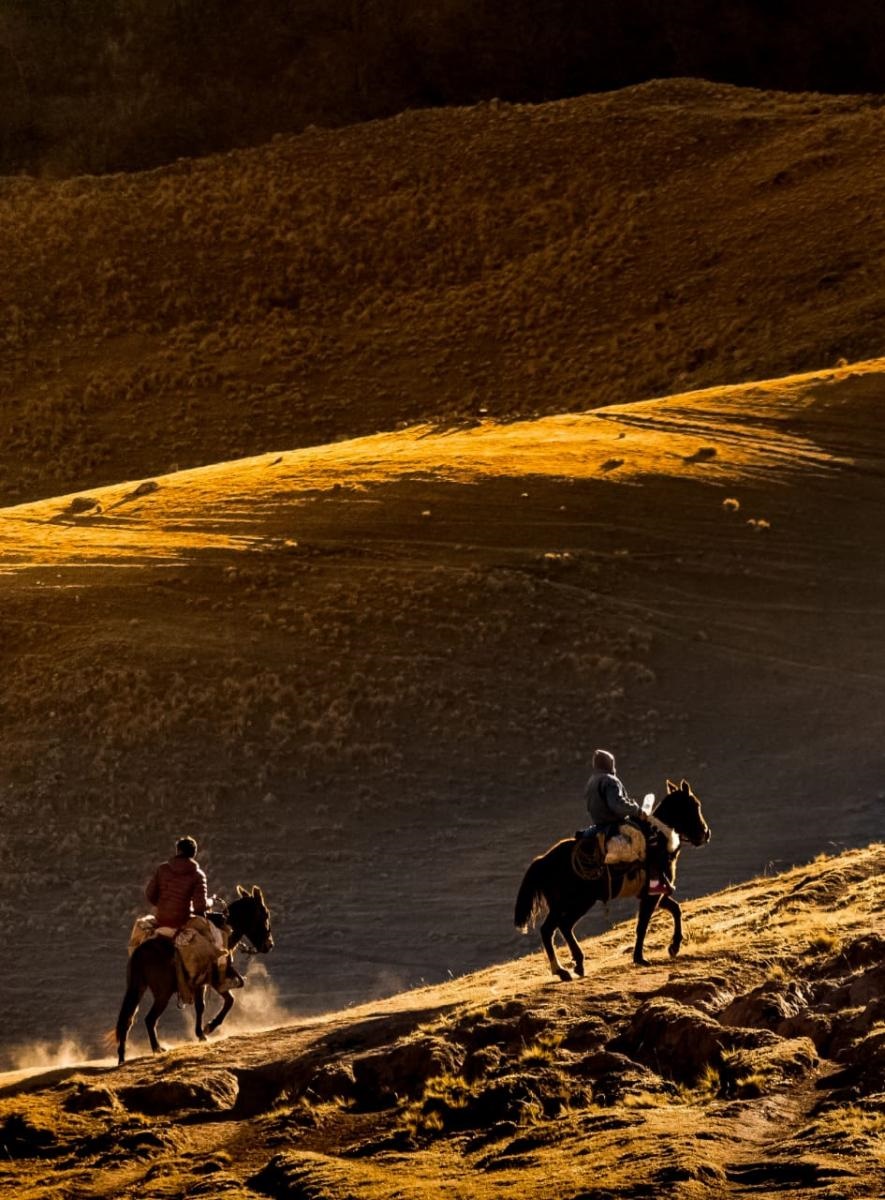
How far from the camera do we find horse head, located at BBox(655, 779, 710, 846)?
17.5 m

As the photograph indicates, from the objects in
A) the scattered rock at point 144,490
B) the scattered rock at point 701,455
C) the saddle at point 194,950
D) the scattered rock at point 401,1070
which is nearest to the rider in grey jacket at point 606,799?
the scattered rock at point 401,1070

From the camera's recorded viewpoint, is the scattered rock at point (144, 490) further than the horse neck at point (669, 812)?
Yes

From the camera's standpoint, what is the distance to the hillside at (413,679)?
2527 centimetres

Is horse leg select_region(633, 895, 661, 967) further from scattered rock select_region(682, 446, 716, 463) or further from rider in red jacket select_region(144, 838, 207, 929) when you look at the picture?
scattered rock select_region(682, 446, 716, 463)

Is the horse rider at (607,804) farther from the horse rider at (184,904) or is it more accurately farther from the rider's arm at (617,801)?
the horse rider at (184,904)

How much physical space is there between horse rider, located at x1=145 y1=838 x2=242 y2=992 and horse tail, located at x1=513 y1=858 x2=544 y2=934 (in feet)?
8.37

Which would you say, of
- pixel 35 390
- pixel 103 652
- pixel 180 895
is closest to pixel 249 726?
pixel 103 652

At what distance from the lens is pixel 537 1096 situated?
13.5m

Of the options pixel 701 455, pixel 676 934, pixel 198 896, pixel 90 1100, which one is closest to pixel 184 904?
pixel 198 896

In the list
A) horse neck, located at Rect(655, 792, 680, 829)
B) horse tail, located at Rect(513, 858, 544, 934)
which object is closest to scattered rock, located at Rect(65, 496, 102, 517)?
horse neck, located at Rect(655, 792, 680, 829)

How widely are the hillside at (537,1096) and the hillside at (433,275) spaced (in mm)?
37677

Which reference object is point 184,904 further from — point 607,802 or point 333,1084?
point 607,802

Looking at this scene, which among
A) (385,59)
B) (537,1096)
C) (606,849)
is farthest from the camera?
(385,59)

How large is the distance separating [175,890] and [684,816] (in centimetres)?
426
